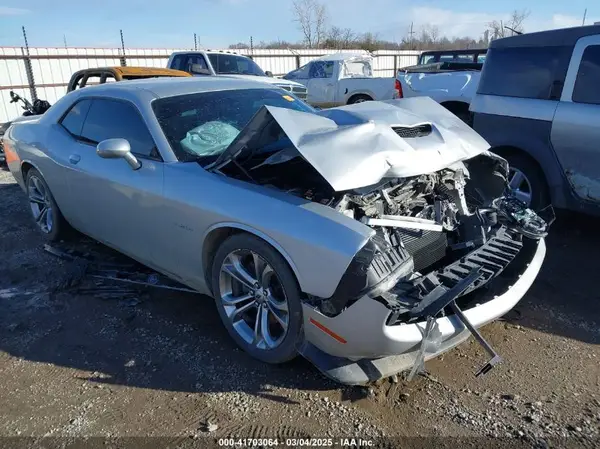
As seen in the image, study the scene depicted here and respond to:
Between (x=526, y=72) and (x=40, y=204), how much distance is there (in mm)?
5119

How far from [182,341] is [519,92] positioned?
4.05 metres

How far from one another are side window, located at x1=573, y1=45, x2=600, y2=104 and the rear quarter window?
146 millimetres

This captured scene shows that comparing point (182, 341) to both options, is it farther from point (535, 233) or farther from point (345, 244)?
point (535, 233)

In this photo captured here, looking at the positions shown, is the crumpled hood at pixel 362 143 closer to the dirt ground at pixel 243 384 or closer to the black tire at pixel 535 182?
the dirt ground at pixel 243 384

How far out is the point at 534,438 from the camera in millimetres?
2396

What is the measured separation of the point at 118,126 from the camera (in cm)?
389

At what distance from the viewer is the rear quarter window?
15.4 feet

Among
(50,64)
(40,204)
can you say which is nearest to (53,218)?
(40,204)

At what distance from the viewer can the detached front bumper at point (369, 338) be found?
96.0 inches

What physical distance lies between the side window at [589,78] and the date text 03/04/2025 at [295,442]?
370cm

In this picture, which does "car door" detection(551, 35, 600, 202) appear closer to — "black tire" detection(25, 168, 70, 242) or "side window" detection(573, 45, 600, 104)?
"side window" detection(573, 45, 600, 104)

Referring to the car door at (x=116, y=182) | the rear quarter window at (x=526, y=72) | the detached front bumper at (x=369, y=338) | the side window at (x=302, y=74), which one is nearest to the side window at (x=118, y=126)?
the car door at (x=116, y=182)

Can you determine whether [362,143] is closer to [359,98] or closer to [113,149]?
[113,149]

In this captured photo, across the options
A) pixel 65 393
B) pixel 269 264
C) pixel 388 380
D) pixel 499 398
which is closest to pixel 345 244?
pixel 269 264
